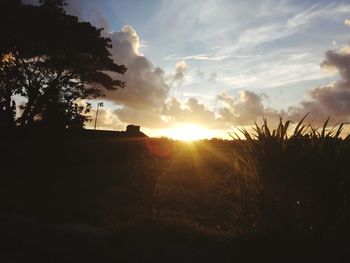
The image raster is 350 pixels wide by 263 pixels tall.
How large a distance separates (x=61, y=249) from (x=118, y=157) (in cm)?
1535

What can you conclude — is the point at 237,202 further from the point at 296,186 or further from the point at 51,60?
the point at 51,60

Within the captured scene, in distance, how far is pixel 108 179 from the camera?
49.5 feet

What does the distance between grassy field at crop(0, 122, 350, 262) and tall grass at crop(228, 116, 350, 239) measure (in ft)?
0.05

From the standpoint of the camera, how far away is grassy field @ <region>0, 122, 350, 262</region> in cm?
613

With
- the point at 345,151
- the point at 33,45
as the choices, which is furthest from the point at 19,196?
the point at 33,45

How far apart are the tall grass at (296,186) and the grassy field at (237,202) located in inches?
0.6

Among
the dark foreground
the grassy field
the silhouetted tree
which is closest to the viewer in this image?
the dark foreground

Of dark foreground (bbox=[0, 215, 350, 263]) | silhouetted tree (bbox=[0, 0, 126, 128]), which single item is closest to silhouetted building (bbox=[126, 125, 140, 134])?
silhouetted tree (bbox=[0, 0, 126, 128])

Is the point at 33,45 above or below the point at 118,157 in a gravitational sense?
above

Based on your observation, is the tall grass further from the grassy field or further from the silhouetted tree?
the silhouetted tree

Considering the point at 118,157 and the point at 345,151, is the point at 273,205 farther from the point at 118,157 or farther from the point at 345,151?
the point at 118,157

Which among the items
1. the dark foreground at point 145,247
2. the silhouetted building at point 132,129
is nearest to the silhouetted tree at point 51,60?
the silhouetted building at point 132,129

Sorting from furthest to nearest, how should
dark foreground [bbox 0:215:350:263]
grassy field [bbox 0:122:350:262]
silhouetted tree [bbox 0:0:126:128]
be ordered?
silhouetted tree [bbox 0:0:126:128] → grassy field [bbox 0:122:350:262] → dark foreground [bbox 0:215:350:263]

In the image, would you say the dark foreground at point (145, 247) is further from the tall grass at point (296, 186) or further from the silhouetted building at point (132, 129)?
the silhouetted building at point (132, 129)
